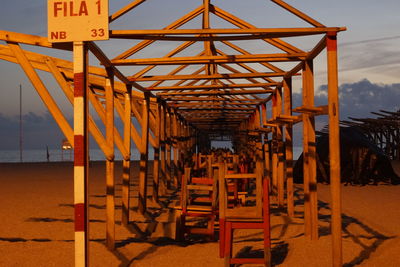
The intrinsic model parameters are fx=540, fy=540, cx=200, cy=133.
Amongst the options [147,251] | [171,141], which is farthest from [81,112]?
[171,141]

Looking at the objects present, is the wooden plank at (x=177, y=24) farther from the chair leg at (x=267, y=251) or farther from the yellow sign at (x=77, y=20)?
the yellow sign at (x=77, y=20)

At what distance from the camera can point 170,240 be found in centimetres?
861

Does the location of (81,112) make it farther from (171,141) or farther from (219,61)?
(171,141)

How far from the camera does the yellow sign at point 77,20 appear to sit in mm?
4449

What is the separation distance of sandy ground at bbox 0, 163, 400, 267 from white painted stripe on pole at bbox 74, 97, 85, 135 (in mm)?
2759

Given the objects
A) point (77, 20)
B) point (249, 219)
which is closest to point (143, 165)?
point (249, 219)

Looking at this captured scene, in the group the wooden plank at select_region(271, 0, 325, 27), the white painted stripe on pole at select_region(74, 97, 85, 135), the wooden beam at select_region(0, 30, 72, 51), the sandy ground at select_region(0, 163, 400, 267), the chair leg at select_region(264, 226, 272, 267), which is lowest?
the sandy ground at select_region(0, 163, 400, 267)

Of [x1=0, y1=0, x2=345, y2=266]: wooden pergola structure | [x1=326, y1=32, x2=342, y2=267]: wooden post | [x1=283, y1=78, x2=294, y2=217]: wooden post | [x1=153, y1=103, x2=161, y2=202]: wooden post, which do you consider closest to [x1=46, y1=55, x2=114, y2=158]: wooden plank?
[x1=0, y1=0, x2=345, y2=266]: wooden pergola structure

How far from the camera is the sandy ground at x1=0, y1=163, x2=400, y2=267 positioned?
7.09 m

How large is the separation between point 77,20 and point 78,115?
817mm

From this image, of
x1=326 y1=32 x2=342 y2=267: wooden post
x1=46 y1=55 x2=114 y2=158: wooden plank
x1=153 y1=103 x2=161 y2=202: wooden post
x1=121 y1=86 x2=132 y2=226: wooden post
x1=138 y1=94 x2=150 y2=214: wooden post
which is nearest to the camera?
x1=326 y1=32 x2=342 y2=267: wooden post

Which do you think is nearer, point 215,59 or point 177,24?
point 215,59

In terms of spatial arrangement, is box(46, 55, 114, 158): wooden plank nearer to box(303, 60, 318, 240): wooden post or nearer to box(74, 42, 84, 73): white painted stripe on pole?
box(74, 42, 84, 73): white painted stripe on pole

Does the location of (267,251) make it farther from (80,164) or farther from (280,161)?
(280,161)
